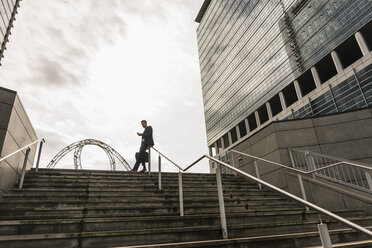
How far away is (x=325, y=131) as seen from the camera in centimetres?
798

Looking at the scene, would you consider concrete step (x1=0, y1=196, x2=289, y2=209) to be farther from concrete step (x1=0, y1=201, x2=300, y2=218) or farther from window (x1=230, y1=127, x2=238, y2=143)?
window (x1=230, y1=127, x2=238, y2=143)

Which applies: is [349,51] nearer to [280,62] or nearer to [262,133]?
[280,62]

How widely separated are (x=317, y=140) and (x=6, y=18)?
63126mm

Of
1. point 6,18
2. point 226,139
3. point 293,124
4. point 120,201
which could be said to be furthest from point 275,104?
point 6,18

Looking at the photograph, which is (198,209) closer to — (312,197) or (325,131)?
(312,197)

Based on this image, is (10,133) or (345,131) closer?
(10,133)

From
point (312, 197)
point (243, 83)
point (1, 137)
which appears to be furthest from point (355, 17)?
point (1, 137)

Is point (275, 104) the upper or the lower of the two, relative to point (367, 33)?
lower

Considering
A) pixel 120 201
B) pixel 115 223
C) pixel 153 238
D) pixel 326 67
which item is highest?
pixel 326 67

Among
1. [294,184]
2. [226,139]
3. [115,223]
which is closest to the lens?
[115,223]

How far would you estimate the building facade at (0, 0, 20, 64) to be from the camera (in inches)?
1793

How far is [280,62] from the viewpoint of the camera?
44344mm

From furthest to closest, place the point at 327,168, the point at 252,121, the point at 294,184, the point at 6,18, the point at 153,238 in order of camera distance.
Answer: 1. the point at 252,121
2. the point at 6,18
3. the point at 294,184
4. the point at 327,168
5. the point at 153,238

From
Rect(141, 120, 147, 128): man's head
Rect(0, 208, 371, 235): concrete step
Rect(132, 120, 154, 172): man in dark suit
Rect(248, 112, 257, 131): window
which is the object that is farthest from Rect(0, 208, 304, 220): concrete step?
Rect(248, 112, 257, 131): window
